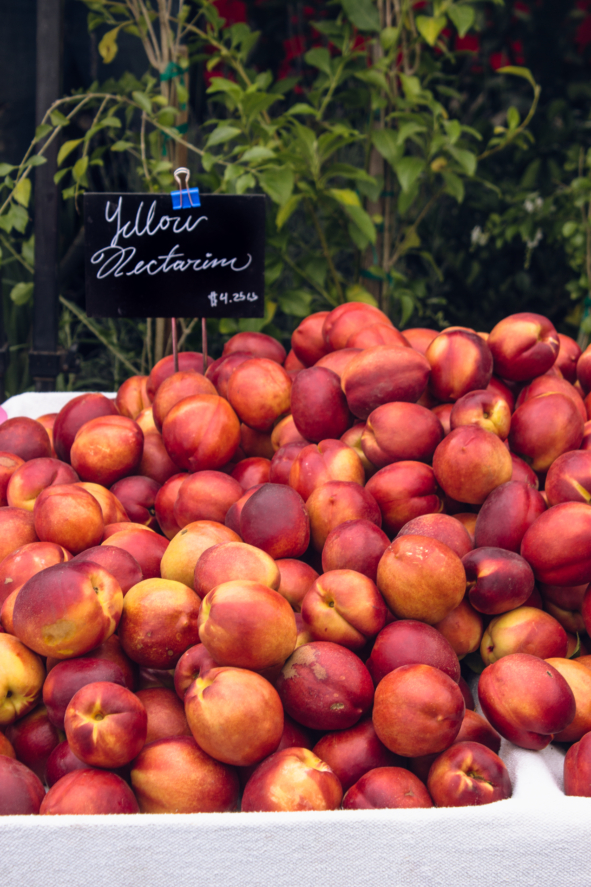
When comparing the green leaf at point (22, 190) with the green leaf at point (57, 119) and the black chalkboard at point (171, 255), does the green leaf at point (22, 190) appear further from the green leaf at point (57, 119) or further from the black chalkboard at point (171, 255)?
the black chalkboard at point (171, 255)

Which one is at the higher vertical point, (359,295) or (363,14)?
(363,14)

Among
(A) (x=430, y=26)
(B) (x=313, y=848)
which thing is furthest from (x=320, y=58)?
(B) (x=313, y=848)

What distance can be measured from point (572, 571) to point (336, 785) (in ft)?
1.58

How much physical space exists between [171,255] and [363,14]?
5.43 ft

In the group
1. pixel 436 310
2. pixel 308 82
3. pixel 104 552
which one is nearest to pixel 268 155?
pixel 104 552

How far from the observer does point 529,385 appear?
4.96 feet

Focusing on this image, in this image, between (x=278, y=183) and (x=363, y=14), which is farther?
(x=363, y=14)

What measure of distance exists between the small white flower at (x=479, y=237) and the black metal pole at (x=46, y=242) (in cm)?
225

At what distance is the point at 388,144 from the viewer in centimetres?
262

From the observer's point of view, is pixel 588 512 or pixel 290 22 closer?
pixel 588 512

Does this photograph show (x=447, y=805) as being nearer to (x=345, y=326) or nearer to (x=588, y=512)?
(x=588, y=512)

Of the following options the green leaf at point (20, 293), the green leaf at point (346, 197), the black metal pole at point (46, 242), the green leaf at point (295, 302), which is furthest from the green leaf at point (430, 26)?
the green leaf at point (20, 293)

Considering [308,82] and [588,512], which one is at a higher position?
[308,82]

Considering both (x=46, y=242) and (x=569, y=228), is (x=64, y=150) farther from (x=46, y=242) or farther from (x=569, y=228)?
(x=569, y=228)
